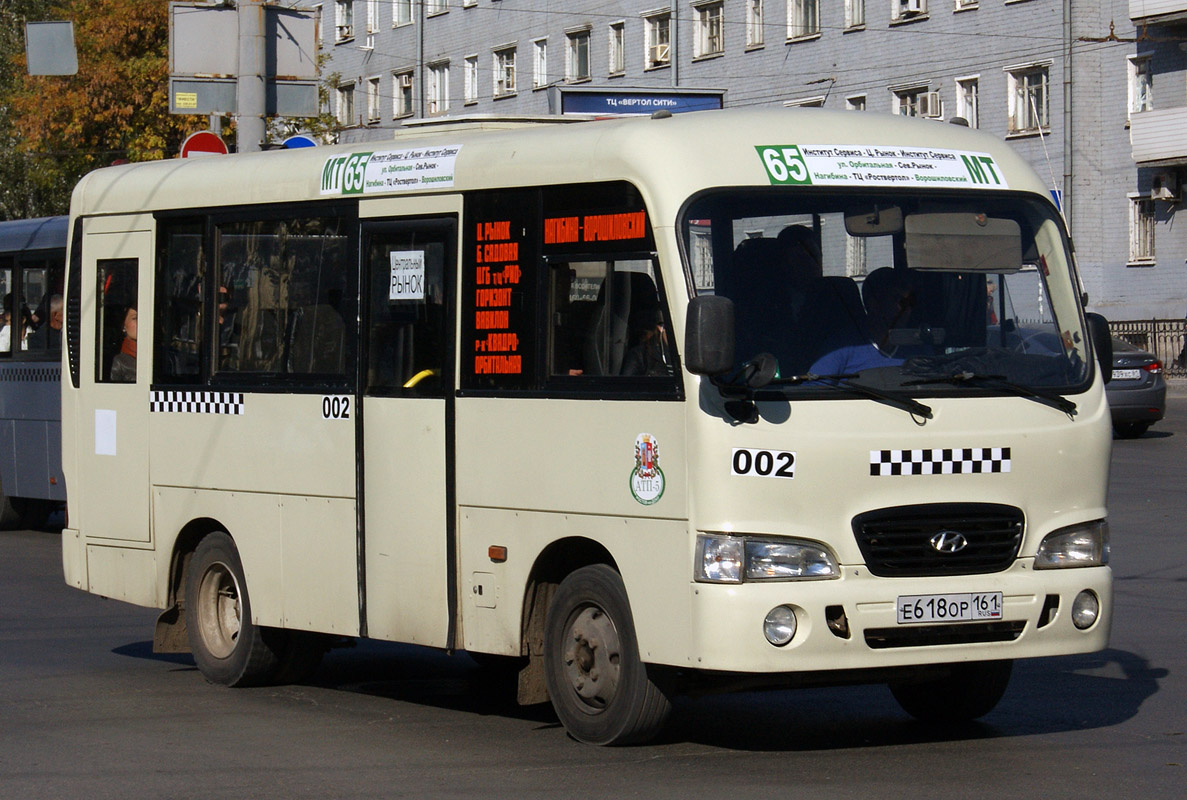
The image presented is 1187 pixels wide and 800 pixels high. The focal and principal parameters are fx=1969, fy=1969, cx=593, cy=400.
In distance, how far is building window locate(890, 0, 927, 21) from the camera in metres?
46.8

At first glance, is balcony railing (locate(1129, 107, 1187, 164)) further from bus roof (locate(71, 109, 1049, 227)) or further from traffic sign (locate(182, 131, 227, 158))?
bus roof (locate(71, 109, 1049, 227))

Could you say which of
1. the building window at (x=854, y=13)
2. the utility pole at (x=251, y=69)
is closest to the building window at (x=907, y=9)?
the building window at (x=854, y=13)

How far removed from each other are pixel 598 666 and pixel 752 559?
3.10 feet

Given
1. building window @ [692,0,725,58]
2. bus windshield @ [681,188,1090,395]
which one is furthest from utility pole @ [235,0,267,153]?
building window @ [692,0,725,58]

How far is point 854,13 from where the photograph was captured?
4897cm

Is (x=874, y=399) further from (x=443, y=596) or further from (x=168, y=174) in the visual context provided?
(x=168, y=174)

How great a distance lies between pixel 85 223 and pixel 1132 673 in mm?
6224

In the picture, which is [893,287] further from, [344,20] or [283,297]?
[344,20]

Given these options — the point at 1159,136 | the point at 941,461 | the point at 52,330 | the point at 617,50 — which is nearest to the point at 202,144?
the point at 52,330

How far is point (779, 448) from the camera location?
7.32 meters

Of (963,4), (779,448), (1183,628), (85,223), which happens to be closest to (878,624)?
(779,448)

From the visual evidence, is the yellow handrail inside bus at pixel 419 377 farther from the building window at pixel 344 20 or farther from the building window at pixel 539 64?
the building window at pixel 344 20

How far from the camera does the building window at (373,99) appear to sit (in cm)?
6731

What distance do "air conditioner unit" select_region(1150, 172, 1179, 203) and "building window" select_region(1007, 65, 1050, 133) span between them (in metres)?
2.75
